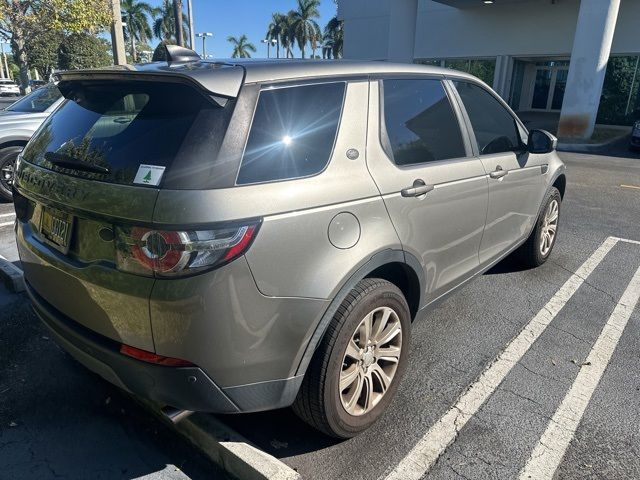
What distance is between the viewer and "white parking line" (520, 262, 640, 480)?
7.51 feet

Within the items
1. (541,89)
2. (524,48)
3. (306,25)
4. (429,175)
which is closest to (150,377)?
(429,175)

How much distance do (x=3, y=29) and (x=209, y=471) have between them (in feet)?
83.6

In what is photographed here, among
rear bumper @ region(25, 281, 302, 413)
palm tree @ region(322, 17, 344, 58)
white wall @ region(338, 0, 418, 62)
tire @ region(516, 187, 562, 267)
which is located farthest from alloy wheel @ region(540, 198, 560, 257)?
palm tree @ region(322, 17, 344, 58)

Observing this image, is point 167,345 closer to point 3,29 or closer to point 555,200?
point 555,200

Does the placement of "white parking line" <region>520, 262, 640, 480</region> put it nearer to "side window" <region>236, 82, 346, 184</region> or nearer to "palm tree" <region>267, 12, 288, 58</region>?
"side window" <region>236, 82, 346, 184</region>

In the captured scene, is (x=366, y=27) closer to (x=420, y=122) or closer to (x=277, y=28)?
(x=420, y=122)

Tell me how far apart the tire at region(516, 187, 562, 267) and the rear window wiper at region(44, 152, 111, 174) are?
11.9 feet

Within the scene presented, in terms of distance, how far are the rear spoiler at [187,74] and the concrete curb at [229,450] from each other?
151 centimetres

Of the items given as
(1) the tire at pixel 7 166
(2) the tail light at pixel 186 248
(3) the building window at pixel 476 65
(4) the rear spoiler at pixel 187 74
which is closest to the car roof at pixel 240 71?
(4) the rear spoiler at pixel 187 74

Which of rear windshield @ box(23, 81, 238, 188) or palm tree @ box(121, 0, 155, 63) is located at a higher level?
palm tree @ box(121, 0, 155, 63)

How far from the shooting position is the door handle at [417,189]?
248 cm

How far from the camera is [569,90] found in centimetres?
1589

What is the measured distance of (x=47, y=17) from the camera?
20641 mm

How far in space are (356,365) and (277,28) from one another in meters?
67.7
